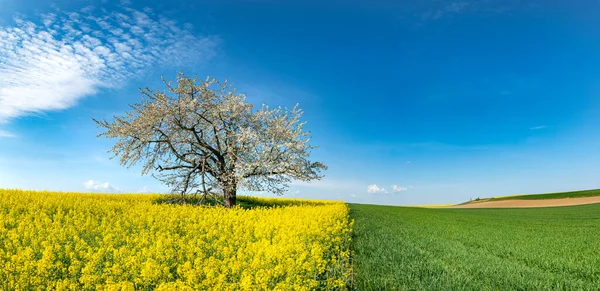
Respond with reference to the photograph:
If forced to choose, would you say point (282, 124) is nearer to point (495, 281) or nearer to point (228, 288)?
point (495, 281)

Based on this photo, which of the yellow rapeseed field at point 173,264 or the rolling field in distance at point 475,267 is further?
the rolling field in distance at point 475,267

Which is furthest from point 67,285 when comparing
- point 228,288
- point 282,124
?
point 282,124

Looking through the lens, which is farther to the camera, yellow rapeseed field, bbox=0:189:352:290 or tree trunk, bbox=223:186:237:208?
tree trunk, bbox=223:186:237:208

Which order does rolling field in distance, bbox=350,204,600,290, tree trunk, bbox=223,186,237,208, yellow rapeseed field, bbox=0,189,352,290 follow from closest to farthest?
yellow rapeseed field, bbox=0,189,352,290 < rolling field in distance, bbox=350,204,600,290 < tree trunk, bbox=223,186,237,208

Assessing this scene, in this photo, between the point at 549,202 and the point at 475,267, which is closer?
the point at 475,267

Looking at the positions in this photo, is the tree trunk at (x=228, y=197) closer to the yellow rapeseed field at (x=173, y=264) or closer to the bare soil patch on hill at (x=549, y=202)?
the yellow rapeseed field at (x=173, y=264)

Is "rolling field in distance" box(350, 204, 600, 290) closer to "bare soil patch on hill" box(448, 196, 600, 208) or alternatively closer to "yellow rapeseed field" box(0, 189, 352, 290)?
"yellow rapeseed field" box(0, 189, 352, 290)

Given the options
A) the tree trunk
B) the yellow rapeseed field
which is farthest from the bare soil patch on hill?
the yellow rapeseed field

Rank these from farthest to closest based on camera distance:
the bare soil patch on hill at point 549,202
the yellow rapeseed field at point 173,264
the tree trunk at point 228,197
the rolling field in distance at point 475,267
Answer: the bare soil patch on hill at point 549,202 → the tree trunk at point 228,197 → the rolling field in distance at point 475,267 → the yellow rapeseed field at point 173,264

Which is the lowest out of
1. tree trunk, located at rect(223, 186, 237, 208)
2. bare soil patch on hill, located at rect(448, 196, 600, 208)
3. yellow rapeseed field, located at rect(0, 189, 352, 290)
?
bare soil patch on hill, located at rect(448, 196, 600, 208)

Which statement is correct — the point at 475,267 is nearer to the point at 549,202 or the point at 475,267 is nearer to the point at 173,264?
the point at 173,264

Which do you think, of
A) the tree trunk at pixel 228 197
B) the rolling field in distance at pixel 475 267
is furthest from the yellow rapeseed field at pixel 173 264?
the tree trunk at pixel 228 197

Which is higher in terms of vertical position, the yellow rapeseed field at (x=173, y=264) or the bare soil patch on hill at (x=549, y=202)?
the yellow rapeseed field at (x=173, y=264)

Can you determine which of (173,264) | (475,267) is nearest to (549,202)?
(475,267)
